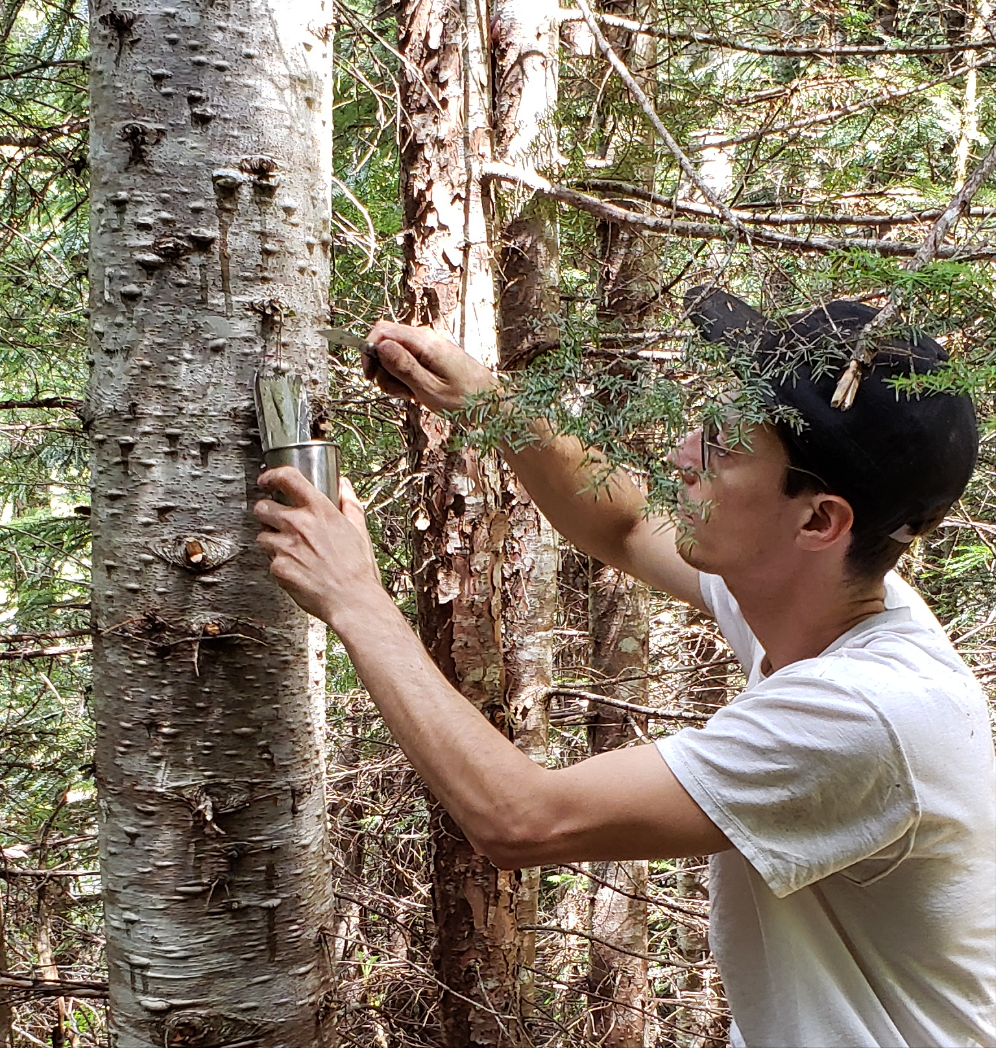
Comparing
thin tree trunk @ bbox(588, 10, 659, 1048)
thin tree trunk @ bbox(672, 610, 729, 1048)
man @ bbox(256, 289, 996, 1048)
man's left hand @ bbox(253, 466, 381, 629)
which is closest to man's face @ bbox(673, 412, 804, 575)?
man @ bbox(256, 289, 996, 1048)

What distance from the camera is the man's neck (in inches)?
71.3

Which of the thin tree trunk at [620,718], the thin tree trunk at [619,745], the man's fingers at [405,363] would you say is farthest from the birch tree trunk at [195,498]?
the thin tree trunk at [619,745]

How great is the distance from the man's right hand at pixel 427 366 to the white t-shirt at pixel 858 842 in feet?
2.82

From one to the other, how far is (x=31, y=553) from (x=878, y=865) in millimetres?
3687

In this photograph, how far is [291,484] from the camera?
1.54m

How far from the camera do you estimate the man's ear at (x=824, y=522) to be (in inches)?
65.7

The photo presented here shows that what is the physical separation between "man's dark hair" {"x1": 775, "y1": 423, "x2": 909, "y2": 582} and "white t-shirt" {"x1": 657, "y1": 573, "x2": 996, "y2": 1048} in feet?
0.34

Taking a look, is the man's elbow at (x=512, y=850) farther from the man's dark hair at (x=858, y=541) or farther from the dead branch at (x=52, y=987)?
the dead branch at (x=52, y=987)

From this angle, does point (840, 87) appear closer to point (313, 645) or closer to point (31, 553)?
point (313, 645)

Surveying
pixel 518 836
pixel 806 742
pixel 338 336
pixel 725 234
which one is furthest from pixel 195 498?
pixel 725 234

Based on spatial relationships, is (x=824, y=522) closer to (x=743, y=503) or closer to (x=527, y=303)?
(x=743, y=503)

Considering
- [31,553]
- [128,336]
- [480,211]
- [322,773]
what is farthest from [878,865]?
[31,553]

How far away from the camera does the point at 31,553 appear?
406 centimetres

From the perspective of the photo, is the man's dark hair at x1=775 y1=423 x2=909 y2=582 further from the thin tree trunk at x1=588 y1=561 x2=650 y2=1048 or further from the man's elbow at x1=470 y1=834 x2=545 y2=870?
the thin tree trunk at x1=588 y1=561 x2=650 y2=1048
